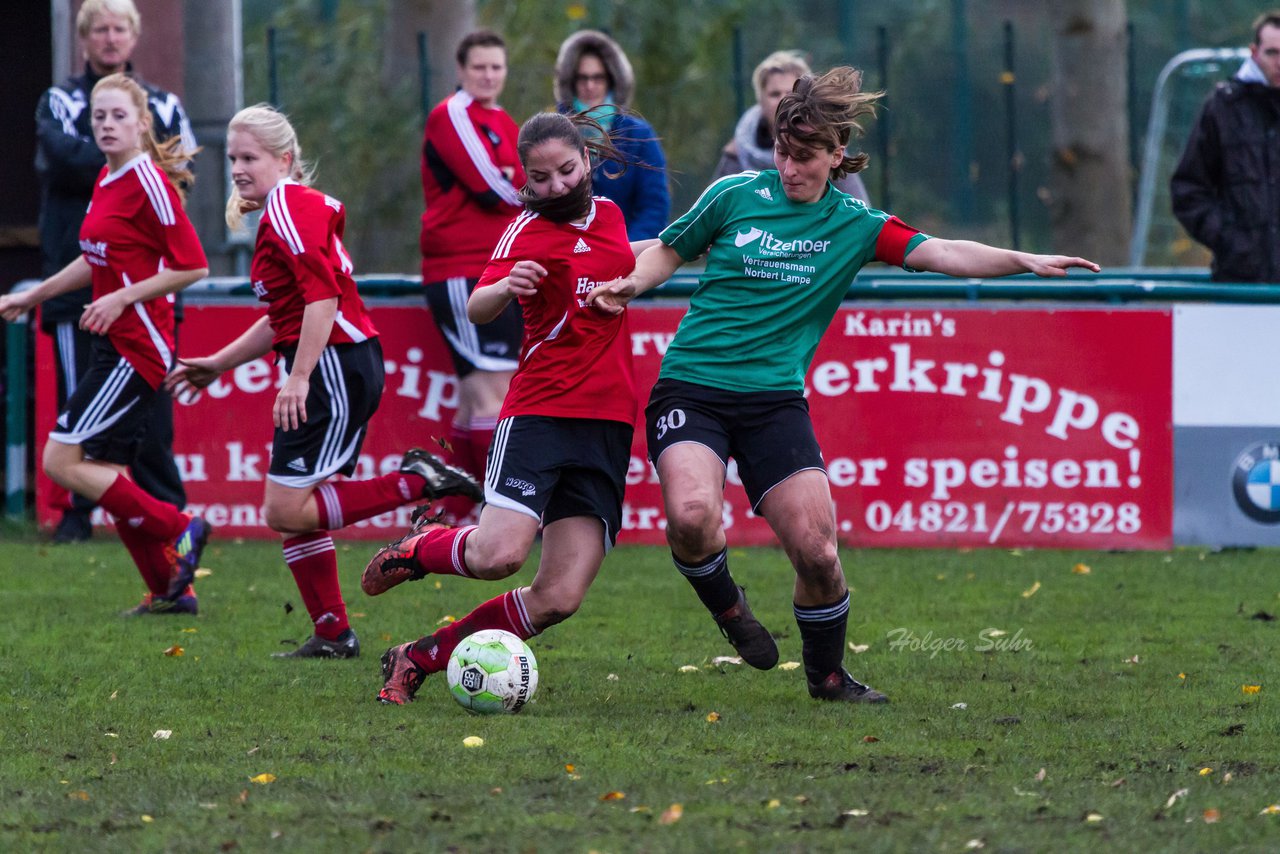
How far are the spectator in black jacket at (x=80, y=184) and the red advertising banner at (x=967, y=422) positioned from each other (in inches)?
26.9

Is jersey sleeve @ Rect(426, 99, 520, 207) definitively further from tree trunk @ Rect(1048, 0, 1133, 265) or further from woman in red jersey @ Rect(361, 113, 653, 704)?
tree trunk @ Rect(1048, 0, 1133, 265)

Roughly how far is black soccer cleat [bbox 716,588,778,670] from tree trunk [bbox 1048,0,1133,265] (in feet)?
30.2

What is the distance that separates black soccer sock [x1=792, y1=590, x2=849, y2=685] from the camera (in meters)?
5.66

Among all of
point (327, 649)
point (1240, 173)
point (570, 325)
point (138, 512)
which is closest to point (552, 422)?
point (570, 325)

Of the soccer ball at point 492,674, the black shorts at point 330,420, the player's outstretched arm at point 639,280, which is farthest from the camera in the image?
the black shorts at point 330,420

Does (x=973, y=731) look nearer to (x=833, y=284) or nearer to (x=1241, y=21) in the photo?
(x=833, y=284)

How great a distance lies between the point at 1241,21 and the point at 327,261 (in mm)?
18981

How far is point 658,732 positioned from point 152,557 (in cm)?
298

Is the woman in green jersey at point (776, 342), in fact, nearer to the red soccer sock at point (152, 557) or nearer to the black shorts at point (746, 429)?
the black shorts at point (746, 429)

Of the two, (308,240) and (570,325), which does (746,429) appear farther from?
(308,240)

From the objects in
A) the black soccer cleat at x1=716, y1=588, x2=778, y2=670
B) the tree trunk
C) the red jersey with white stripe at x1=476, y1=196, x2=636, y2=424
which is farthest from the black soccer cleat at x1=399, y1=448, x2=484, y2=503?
the tree trunk

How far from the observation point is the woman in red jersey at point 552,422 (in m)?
5.45

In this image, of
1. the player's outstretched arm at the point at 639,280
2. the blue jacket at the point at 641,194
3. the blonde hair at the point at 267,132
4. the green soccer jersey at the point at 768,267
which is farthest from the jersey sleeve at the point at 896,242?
the blue jacket at the point at 641,194

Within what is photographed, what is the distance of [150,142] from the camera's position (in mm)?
7535
